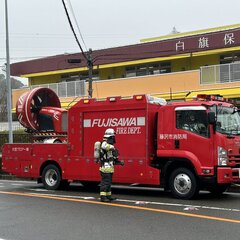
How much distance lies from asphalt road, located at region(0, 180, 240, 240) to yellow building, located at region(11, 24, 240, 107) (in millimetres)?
11790

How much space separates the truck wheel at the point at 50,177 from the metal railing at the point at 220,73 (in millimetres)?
13587

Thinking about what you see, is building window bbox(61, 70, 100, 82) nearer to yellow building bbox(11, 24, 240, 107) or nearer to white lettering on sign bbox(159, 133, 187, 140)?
yellow building bbox(11, 24, 240, 107)

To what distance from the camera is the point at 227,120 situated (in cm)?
1157

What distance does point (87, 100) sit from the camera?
13531 mm

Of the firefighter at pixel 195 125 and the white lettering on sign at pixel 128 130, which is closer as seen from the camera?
the firefighter at pixel 195 125

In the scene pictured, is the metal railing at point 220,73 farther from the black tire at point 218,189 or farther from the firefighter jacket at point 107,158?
the firefighter jacket at point 107,158

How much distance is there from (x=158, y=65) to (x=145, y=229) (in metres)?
23.2

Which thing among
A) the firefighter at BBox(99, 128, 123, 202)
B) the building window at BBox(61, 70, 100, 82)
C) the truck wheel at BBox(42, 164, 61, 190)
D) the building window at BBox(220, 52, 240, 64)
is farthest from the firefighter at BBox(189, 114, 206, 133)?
the building window at BBox(61, 70, 100, 82)

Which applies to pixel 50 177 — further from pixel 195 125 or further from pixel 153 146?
pixel 195 125

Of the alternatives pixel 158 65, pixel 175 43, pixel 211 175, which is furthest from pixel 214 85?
pixel 211 175

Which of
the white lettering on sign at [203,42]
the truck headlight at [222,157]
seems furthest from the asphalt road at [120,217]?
the white lettering on sign at [203,42]

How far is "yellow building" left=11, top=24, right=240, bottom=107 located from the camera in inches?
1000

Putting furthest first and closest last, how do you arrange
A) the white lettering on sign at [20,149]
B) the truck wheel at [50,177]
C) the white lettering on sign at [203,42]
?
1. the white lettering on sign at [203,42]
2. the white lettering on sign at [20,149]
3. the truck wheel at [50,177]

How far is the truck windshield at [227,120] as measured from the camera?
1132 centimetres
